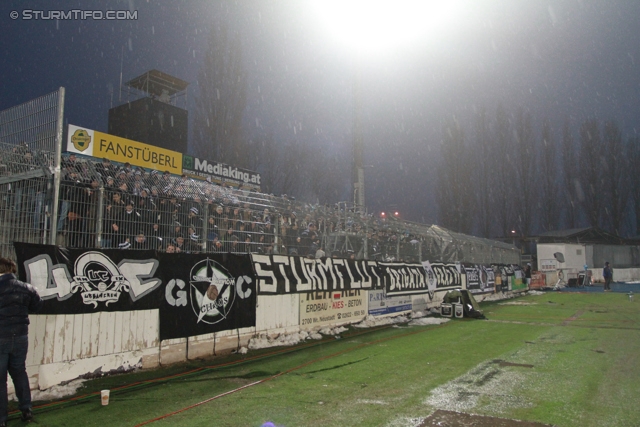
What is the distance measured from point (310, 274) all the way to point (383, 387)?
5.32 metres

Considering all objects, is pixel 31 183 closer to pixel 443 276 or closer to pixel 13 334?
pixel 13 334


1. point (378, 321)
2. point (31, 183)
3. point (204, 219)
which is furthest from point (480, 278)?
point (31, 183)

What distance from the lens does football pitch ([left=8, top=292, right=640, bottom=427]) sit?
5.30m

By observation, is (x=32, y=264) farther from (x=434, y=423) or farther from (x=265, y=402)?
(x=434, y=423)

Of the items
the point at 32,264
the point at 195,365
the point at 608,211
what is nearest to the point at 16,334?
the point at 32,264

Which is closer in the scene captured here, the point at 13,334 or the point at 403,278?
the point at 13,334

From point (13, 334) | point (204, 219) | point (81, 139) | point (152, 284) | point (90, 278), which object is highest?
point (81, 139)

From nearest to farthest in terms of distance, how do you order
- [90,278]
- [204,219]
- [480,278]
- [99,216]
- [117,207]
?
[90,278]
[99,216]
[117,207]
[204,219]
[480,278]

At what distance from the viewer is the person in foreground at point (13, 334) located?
16.5ft

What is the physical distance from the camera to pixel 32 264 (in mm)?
6410

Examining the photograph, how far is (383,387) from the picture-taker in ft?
21.9

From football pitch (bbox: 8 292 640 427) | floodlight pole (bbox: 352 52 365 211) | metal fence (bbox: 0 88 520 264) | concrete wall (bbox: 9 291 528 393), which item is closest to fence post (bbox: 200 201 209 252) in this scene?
metal fence (bbox: 0 88 520 264)

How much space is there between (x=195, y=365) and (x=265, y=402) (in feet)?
9.12

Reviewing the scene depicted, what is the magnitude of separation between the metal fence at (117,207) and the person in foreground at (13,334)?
75.4 inches
